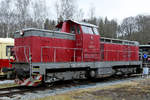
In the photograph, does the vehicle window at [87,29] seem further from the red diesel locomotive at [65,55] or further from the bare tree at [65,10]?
the bare tree at [65,10]

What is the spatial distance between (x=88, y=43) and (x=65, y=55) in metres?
1.88

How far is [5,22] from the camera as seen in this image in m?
35.7

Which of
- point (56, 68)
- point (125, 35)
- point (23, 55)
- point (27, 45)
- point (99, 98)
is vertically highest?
point (125, 35)

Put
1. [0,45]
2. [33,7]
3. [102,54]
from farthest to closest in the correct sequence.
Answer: [33,7], [0,45], [102,54]

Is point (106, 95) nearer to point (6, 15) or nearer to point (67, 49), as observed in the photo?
point (67, 49)

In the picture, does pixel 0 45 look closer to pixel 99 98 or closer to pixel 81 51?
pixel 81 51

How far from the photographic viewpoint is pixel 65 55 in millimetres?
10562

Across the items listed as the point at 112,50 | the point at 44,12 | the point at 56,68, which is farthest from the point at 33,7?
the point at 56,68

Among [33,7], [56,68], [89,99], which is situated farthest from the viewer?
[33,7]

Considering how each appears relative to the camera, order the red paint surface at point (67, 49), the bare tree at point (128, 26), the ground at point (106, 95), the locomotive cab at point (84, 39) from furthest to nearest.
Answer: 1. the bare tree at point (128, 26)
2. the locomotive cab at point (84, 39)
3. the red paint surface at point (67, 49)
4. the ground at point (106, 95)

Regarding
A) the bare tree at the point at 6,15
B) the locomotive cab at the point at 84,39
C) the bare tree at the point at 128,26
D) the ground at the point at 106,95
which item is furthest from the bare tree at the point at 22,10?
the bare tree at the point at 128,26

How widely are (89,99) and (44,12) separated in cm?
3068

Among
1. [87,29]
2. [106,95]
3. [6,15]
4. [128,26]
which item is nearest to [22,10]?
[6,15]

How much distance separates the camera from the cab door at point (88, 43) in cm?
1098
